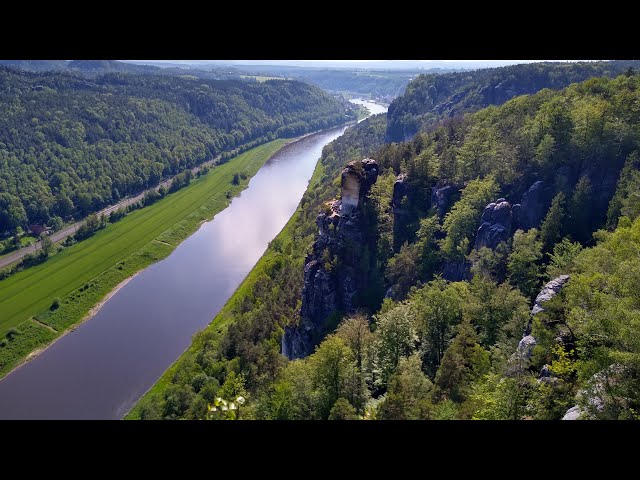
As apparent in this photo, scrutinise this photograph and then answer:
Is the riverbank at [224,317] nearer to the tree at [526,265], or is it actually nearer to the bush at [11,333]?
the bush at [11,333]

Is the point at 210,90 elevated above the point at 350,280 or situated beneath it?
elevated above

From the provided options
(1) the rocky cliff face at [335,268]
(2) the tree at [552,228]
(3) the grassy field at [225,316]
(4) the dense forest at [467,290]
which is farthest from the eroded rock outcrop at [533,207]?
(3) the grassy field at [225,316]

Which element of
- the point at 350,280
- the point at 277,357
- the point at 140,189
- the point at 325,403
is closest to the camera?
the point at 325,403

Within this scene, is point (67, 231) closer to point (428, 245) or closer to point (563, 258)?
point (428, 245)

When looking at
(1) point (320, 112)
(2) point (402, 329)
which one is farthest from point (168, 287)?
(1) point (320, 112)

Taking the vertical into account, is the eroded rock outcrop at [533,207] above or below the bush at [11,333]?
above
